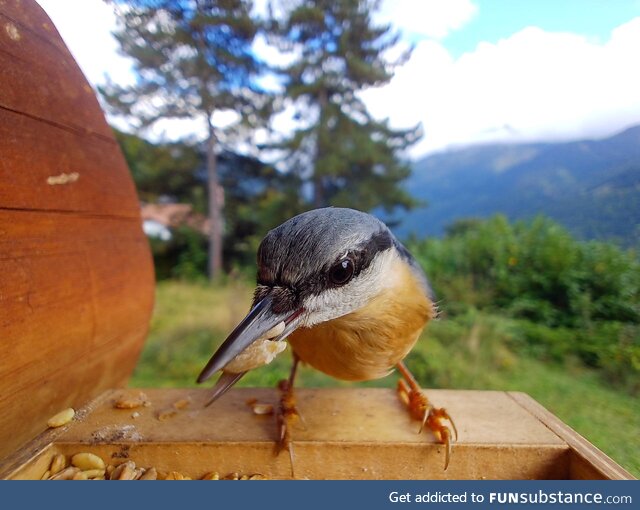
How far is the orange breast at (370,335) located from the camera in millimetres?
986

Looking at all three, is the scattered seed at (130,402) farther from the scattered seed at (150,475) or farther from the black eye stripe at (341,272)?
the black eye stripe at (341,272)

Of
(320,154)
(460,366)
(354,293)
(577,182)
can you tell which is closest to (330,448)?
(354,293)

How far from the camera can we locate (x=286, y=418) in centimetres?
102

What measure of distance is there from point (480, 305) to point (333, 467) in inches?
98.0

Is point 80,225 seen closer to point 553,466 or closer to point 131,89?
point 553,466

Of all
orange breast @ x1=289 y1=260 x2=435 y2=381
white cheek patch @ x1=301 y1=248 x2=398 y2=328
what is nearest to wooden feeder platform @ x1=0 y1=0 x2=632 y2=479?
orange breast @ x1=289 y1=260 x2=435 y2=381

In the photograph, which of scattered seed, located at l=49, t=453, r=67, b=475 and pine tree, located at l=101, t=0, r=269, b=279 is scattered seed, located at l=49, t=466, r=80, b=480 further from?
pine tree, located at l=101, t=0, r=269, b=279

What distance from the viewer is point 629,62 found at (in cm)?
94

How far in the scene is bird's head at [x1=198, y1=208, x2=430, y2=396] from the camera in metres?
0.77

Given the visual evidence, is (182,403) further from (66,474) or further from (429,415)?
(429,415)

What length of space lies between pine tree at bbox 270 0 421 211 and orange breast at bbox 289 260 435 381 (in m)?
1.25

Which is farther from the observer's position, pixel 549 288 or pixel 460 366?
pixel 460 366

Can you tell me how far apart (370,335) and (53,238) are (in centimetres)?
84

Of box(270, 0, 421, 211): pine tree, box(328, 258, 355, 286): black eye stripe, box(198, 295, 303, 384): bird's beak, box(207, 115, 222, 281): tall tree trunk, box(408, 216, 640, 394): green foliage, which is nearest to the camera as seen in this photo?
box(198, 295, 303, 384): bird's beak
